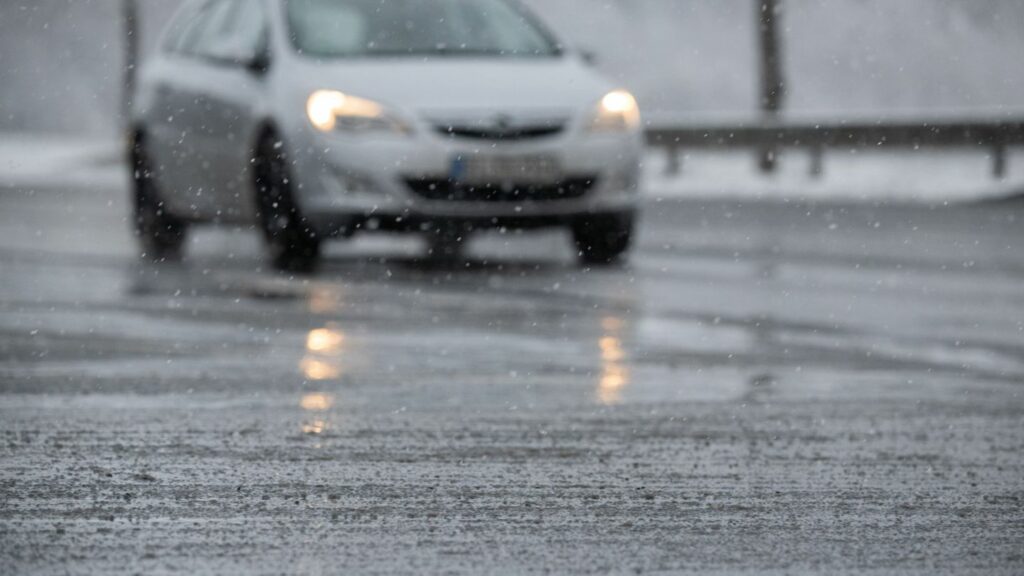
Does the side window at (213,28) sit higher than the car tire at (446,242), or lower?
higher

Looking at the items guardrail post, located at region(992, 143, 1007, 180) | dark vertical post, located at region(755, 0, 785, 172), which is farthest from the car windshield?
dark vertical post, located at region(755, 0, 785, 172)

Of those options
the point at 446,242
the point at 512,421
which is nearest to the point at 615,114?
the point at 446,242

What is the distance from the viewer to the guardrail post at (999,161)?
75.2 feet

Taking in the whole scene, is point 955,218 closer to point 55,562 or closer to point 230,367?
point 230,367

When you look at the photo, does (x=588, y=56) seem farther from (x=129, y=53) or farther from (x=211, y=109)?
(x=129, y=53)

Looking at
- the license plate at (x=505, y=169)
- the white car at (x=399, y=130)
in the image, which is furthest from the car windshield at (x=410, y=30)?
the license plate at (x=505, y=169)

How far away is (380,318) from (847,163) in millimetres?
20278

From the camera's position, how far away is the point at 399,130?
12508 millimetres

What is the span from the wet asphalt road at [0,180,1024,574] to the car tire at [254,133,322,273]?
0.21m

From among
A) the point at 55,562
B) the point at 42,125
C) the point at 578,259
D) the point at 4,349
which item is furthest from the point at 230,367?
the point at 42,125

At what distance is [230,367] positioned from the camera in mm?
7844

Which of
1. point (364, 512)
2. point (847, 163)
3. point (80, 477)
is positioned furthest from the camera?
point (847, 163)

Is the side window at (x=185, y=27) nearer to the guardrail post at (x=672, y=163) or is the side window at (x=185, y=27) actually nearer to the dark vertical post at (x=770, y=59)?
the guardrail post at (x=672, y=163)

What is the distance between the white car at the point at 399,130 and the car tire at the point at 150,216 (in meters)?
0.66
